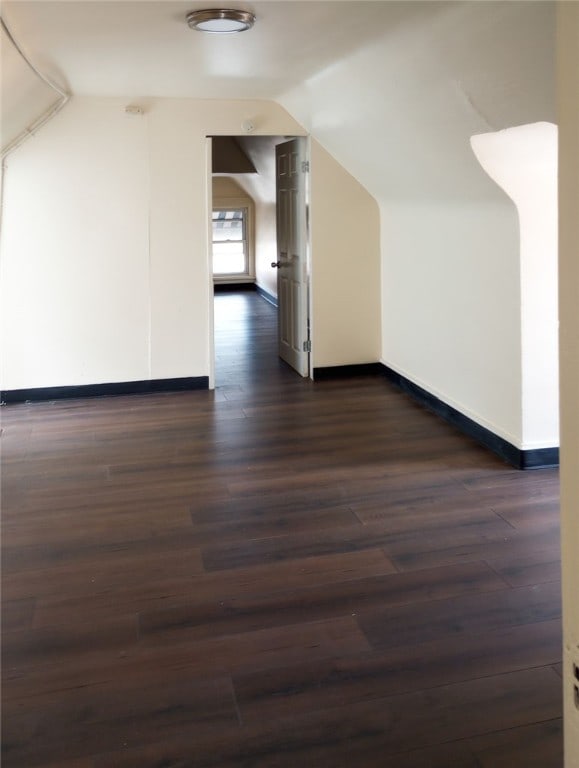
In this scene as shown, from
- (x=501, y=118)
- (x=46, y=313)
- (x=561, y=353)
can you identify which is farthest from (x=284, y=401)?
(x=561, y=353)

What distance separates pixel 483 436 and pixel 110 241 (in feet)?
10.3

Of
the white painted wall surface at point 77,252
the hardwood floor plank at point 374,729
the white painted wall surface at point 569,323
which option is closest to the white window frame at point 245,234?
the white painted wall surface at point 77,252

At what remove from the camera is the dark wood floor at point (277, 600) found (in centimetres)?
217

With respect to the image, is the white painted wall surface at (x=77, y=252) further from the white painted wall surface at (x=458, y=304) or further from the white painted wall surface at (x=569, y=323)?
the white painted wall surface at (x=569, y=323)

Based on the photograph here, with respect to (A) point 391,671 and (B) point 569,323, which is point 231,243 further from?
(B) point 569,323

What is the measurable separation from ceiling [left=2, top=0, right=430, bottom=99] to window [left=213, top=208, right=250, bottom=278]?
23.7 feet

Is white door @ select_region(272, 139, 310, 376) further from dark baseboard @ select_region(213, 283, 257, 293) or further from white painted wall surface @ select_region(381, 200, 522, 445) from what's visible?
dark baseboard @ select_region(213, 283, 257, 293)

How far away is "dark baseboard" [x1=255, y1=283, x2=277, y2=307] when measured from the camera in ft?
36.5

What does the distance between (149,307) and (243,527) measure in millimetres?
2896

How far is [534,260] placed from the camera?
13.6 feet

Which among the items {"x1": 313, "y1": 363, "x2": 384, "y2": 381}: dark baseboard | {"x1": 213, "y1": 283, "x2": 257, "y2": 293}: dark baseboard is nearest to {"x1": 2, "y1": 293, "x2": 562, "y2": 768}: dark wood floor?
{"x1": 313, "y1": 363, "x2": 384, "y2": 381}: dark baseboard

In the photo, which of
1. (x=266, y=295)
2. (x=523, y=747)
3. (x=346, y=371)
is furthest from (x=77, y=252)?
(x=266, y=295)

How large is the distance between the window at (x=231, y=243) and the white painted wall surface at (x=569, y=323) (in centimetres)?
1172

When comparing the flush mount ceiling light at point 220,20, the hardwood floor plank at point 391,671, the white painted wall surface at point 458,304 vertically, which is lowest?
the hardwood floor plank at point 391,671
